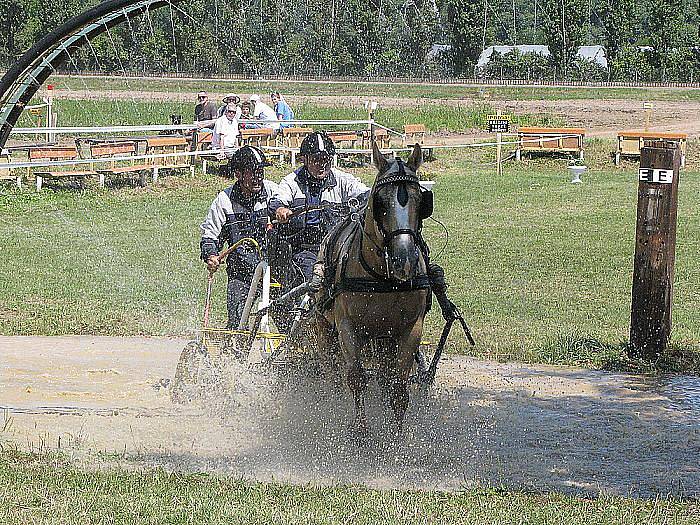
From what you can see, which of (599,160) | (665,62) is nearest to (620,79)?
(665,62)

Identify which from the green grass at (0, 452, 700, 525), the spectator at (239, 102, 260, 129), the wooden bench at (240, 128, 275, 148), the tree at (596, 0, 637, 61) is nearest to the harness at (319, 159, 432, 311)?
the green grass at (0, 452, 700, 525)

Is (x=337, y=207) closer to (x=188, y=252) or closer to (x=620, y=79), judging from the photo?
(x=188, y=252)

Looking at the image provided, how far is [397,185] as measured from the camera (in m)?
5.66

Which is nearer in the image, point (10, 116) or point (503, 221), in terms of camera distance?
point (10, 116)

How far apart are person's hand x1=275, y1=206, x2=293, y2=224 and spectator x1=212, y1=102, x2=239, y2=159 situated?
50.3ft

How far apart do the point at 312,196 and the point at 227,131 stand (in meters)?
15.7

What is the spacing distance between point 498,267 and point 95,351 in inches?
257

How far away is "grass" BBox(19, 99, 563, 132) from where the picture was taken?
1150 inches

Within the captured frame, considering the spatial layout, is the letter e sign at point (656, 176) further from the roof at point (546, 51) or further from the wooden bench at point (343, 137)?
the roof at point (546, 51)

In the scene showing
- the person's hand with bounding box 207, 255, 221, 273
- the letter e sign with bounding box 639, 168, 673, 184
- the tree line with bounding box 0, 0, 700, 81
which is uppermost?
the tree line with bounding box 0, 0, 700, 81

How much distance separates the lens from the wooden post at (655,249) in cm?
916

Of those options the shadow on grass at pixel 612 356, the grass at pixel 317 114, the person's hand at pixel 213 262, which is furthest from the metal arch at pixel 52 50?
the grass at pixel 317 114

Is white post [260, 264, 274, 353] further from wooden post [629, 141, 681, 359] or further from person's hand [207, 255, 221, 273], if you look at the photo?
wooden post [629, 141, 681, 359]

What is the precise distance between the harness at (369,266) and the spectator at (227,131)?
16.2 meters
